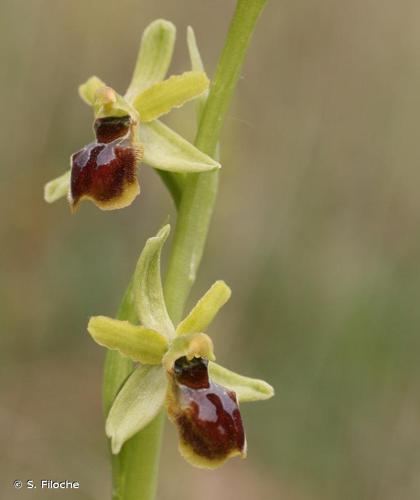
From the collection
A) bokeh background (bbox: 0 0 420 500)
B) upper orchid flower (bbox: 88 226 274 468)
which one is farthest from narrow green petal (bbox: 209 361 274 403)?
bokeh background (bbox: 0 0 420 500)

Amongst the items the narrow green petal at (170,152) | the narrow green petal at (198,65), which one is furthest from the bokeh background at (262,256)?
the narrow green petal at (170,152)

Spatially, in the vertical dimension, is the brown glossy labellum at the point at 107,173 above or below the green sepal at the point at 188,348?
above

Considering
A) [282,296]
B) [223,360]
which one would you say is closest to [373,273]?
[282,296]

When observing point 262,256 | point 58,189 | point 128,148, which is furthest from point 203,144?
point 262,256

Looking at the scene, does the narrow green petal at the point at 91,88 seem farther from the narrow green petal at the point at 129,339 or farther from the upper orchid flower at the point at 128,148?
the narrow green petal at the point at 129,339

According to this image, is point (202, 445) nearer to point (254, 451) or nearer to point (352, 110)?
point (254, 451)

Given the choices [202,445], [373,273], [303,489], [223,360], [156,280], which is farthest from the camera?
[373,273]

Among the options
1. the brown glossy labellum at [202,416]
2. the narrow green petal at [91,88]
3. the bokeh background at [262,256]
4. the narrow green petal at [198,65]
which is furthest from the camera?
the bokeh background at [262,256]
